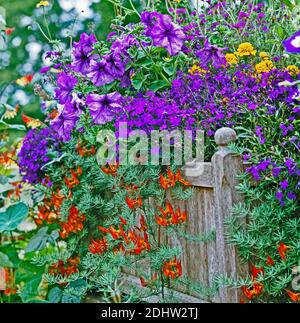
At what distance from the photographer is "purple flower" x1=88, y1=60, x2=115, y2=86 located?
265 centimetres

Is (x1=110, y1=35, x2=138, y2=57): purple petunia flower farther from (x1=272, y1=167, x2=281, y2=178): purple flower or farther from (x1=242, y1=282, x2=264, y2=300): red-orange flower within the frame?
(x1=242, y1=282, x2=264, y2=300): red-orange flower

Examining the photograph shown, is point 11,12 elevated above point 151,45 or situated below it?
above

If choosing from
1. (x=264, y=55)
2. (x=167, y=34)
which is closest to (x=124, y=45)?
(x=167, y=34)

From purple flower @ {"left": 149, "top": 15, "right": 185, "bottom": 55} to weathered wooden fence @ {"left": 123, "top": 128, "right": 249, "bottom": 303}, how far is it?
45 centimetres

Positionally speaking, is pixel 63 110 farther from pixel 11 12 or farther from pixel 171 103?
pixel 11 12

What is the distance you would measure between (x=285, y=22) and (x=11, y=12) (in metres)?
3.77

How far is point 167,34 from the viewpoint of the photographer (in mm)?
2549

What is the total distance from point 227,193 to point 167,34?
2.21 feet

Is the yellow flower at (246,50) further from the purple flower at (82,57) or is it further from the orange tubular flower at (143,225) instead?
the orange tubular flower at (143,225)

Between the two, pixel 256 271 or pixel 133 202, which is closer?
pixel 256 271

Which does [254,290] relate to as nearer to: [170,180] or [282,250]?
[282,250]

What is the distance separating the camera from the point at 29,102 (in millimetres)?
6098
